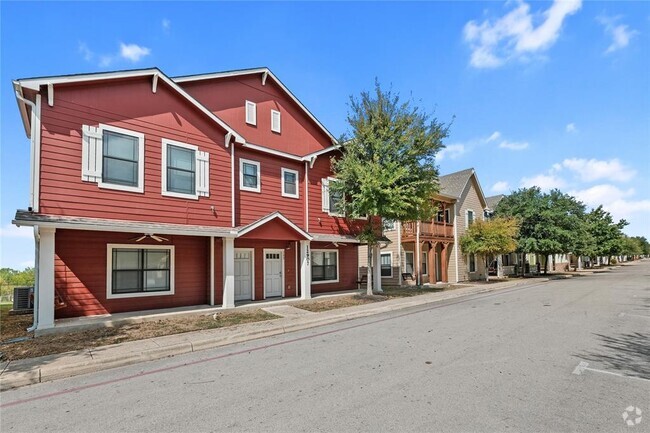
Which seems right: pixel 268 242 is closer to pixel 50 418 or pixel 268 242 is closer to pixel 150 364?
pixel 150 364

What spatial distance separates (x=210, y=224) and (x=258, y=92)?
683cm

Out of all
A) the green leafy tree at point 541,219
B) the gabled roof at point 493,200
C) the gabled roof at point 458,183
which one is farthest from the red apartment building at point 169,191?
the gabled roof at point 493,200

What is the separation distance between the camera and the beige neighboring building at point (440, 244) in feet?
83.1

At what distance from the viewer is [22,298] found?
1337 centimetres

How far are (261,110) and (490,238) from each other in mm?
20122

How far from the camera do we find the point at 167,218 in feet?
40.4

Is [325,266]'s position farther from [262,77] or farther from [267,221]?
[262,77]

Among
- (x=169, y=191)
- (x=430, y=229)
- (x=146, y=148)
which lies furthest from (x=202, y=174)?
(x=430, y=229)

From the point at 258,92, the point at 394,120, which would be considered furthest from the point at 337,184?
the point at 258,92

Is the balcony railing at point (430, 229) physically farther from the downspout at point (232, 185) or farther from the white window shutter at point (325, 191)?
the downspout at point (232, 185)

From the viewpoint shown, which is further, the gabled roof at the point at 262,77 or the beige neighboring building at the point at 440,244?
the beige neighboring building at the point at 440,244

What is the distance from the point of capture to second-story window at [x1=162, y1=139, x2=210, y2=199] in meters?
12.5

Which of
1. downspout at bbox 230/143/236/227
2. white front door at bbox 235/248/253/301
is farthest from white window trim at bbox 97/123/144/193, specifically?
white front door at bbox 235/248/253/301

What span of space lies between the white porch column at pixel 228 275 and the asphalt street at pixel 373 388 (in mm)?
4458
